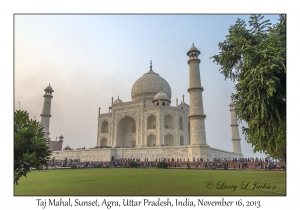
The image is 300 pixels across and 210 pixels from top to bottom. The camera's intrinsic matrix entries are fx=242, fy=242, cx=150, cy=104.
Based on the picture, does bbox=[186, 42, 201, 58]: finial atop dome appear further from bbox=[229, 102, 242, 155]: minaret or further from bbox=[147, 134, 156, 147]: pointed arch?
bbox=[229, 102, 242, 155]: minaret

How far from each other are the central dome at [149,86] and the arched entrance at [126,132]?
3.26 meters

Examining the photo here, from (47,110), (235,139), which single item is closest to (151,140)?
(235,139)

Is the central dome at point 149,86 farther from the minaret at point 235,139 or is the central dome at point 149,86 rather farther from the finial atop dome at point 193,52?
the finial atop dome at point 193,52

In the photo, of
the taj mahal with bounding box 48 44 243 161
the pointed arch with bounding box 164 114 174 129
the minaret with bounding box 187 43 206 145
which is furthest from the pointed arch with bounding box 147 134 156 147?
the minaret with bounding box 187 43 206 145

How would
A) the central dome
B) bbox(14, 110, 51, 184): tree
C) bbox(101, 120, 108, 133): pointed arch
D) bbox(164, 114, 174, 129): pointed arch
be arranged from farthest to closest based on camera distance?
the central dome < bbox(101, 120, 108, 133): pointed arch < bbox(164, 114, 174, 129): pointed arch < bbox(14, 110, 51, 184): tree

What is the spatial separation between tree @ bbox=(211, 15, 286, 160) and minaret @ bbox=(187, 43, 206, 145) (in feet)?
30.1

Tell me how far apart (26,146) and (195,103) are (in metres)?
13.8

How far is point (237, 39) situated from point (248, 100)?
1890mm

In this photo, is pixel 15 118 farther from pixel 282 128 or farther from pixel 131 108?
pixel 131 108

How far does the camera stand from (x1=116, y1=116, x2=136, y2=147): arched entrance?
89.2ft

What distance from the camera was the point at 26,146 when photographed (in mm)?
5555

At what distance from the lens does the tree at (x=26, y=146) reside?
5.39m

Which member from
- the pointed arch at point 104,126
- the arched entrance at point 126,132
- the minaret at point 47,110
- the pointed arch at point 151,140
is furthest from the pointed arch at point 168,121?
the minaret at point 47,110
